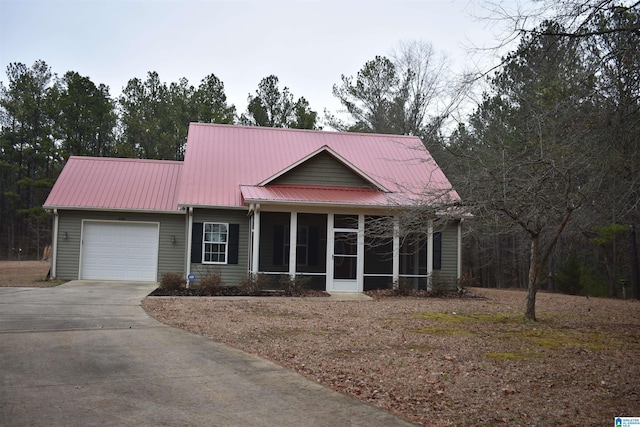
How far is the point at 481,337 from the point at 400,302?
5861 mm

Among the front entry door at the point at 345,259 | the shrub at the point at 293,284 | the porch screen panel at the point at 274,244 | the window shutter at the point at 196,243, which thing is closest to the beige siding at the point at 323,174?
the front entry door at the point at 345,259

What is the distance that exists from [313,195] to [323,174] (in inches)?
58.5

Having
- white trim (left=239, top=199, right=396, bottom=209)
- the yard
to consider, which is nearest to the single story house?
white trim (left=239, top=199, right=396, bottom=209)

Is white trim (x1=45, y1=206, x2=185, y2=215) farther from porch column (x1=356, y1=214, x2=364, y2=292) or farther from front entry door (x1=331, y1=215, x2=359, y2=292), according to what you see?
porch column (x1=356, y1=214, x2=364, y2=292)

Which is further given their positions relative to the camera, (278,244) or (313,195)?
(278,244)

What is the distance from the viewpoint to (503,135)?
13.5 m

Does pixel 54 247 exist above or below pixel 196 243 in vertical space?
below

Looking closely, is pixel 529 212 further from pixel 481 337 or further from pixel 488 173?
pixel 481 337

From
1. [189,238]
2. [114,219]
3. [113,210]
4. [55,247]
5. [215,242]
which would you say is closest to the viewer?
[189,238]

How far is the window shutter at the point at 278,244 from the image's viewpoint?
20750 mm

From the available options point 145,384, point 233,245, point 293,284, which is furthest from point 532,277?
point 233,245

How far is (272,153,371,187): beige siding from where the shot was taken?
19.1 m

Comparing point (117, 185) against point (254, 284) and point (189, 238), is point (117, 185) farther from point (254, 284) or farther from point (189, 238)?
point (254, 284)

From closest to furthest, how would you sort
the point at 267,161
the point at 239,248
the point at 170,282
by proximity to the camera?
the point at 170,282 → the point at 239,248 → the point at 267,161
